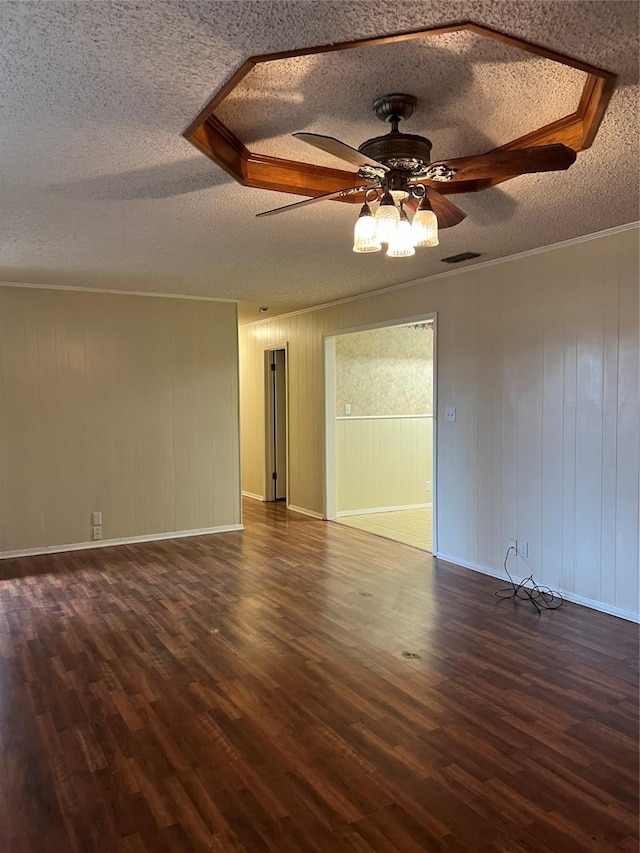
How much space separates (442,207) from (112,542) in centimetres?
449

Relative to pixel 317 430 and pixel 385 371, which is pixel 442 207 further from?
pixel 385 371

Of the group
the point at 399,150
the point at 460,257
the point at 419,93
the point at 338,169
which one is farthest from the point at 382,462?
the point at 419,93

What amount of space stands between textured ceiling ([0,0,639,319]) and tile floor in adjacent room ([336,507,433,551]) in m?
2.87

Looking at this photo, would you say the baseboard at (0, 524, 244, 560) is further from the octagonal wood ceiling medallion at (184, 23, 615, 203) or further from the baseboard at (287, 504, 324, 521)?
the octagonal wood ceiling medallion at (184, 23, 615, 203)

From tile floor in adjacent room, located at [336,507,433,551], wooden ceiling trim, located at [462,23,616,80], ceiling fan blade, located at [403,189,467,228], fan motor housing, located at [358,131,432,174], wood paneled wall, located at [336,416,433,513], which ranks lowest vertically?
tile floor in adjacent room, located at [336,507,433,551]

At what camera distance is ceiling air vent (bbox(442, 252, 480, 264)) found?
4.34 metres

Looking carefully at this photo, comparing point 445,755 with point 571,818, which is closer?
point 571,818

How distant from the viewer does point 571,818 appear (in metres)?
1.95

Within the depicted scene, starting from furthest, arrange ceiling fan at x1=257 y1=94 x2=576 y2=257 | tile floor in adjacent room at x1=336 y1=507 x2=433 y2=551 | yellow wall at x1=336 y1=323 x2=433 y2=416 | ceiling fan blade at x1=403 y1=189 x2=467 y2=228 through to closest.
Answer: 1. yellow wall at x1=336 y1=323 x2=433 y2=416
2. tile floor in adjacent room at x1=336 y1=507 x2=433 y2=551
3. ceiling fan blade at x1=403 y1=189 x2=467 y2=228
4. ceiling fan at x1=257 y1=94 x2=576 y2=257

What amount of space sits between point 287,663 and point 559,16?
2.82 meters

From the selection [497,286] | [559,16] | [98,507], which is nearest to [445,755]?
[559,16]

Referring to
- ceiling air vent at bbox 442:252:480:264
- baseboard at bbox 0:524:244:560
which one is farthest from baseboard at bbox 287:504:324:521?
ceiling air vent at bbox 442:252:480:264

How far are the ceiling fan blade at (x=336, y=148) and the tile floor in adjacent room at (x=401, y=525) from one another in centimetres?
396

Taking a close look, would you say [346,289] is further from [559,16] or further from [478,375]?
[559,16]
